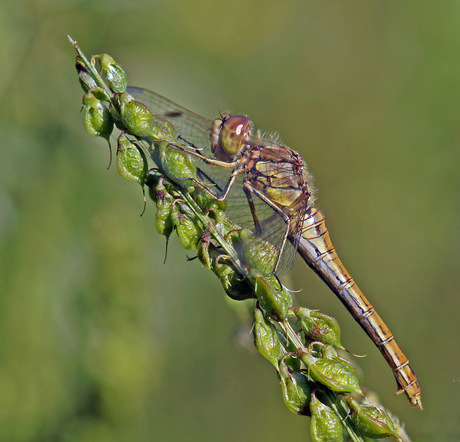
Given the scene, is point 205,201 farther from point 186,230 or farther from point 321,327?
point 321,327

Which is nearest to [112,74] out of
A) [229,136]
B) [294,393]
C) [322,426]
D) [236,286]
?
[236,286]

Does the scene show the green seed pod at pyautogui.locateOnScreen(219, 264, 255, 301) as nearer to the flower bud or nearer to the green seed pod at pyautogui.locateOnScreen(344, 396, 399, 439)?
the green seed pod at pyautogui.locateOnScreen(344, 396, 399, 439)

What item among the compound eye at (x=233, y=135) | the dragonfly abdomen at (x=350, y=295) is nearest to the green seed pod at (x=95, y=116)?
the compound eye at (x=233, y=135)

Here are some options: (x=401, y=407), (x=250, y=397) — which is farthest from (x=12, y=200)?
(x=401, y=407)

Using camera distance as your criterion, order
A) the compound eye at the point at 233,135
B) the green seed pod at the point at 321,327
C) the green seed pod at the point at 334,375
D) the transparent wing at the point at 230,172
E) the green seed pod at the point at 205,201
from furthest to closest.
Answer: the compound eye at the point at 233,135
the transparent wing at the point at 230,172
the green seed pod at the point at 205,201
the green seed pod at the point at 321,327
the green seed pod at the point at 334,375

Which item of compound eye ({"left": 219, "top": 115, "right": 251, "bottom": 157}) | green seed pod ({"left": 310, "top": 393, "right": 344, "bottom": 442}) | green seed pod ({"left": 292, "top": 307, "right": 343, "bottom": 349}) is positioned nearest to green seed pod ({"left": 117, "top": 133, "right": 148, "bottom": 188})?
green seed pod ({"left": 292, "top": 307, "right": 343, "bottom": 349})

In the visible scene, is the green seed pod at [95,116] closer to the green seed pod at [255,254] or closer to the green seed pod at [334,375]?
the green seed pod at [255,254]
